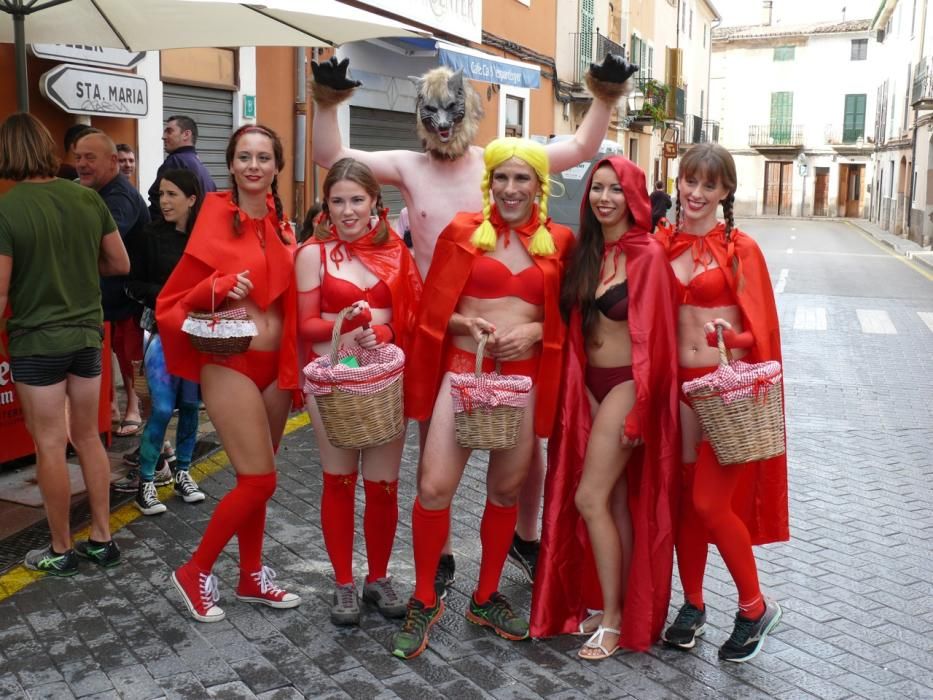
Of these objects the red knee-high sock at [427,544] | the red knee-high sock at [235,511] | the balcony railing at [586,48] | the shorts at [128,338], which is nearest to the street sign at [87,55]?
the shorts at [128,338]

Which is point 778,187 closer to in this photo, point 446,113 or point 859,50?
point 859,50

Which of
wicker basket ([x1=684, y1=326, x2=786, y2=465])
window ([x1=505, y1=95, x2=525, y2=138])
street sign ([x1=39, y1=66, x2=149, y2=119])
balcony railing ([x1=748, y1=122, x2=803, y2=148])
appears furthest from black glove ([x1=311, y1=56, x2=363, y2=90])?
balcony railing ([x1=748, y1=122, x2=803, y2=148])

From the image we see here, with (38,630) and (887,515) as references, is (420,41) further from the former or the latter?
(38,630)

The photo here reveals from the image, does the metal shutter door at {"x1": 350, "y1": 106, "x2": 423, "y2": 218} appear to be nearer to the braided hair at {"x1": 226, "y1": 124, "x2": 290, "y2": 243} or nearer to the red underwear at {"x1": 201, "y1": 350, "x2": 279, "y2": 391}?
the braided hair at {"x1": 226, "y1": 124, "x2": 290, "y2": 243}

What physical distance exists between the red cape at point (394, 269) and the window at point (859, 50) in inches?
2346

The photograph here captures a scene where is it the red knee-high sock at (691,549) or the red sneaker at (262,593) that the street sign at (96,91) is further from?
the red knee-high sock at (691,549)

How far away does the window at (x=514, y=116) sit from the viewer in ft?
69.4

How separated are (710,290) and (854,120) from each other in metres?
58.3

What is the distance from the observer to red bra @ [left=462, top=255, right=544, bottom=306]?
160 inches

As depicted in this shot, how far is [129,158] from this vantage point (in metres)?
7.48

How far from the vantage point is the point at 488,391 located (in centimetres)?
380

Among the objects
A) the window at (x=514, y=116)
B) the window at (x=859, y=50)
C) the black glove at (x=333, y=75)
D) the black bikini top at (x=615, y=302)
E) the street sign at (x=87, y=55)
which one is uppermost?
the window at (x=859, y=50)

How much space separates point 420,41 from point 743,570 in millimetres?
11508

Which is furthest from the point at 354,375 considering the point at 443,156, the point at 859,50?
the point at 859,50
